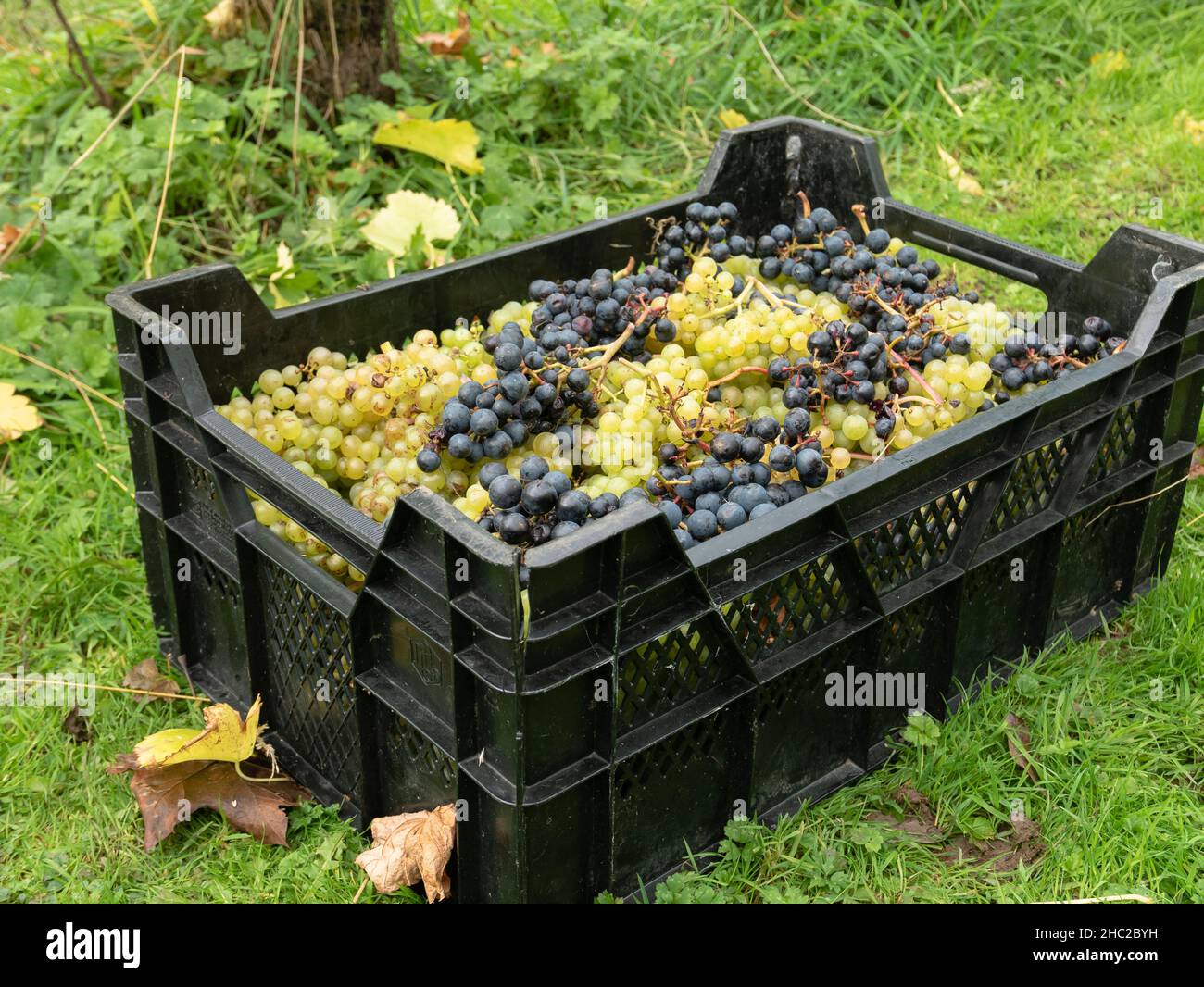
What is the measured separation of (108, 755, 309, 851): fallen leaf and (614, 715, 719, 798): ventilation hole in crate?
0.68 meters

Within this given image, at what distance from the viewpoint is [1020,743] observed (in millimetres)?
2623

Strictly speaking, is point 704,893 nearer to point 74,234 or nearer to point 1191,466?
point 1191,466

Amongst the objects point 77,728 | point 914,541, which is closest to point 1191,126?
point 914,541

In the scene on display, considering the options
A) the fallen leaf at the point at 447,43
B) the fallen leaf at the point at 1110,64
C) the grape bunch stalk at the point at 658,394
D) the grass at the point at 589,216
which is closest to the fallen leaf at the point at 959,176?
the grass at the point at 589,216

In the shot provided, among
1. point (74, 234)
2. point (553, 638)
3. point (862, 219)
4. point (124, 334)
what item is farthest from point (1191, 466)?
point (74, 234)

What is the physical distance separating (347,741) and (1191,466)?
7.39 feet

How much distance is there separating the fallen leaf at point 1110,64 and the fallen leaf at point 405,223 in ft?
8.97

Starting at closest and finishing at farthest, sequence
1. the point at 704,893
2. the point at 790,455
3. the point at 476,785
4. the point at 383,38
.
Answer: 1. the point at 476,785
2. the point at 704,893
3. the point at 790,455
4. the point at 383,38

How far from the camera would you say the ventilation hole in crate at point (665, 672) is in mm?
2072

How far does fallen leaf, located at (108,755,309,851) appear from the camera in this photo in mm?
2453

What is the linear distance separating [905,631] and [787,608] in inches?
13.9

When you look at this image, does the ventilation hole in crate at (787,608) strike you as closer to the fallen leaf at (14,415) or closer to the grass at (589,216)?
the grass at (589,216)

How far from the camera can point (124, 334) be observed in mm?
2543

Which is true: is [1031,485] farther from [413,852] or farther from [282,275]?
[282,275]
